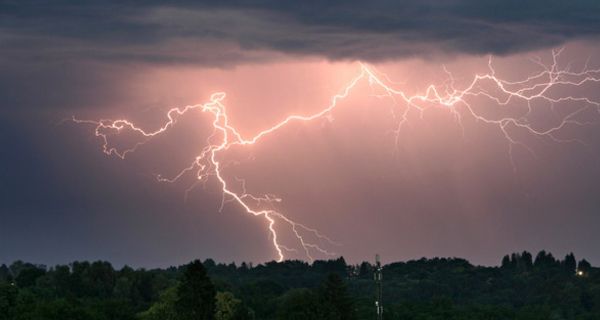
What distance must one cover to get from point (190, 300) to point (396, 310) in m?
69.1

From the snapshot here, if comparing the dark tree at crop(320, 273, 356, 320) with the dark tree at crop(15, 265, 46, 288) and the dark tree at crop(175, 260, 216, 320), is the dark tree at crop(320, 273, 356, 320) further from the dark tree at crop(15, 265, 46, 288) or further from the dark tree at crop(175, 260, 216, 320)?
the dark tree at crop(15, 265, 46, 288)

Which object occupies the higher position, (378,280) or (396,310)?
(396,310)

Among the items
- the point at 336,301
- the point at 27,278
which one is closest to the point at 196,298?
the point at 336,301

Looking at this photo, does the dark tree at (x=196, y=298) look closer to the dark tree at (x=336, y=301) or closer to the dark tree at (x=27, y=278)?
the dark tree at (x=336, y=301)

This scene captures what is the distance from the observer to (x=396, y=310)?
190m

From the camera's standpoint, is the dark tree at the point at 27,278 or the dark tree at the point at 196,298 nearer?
the dark tree at the point at 196,298

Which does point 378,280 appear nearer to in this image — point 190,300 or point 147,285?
point 190,300

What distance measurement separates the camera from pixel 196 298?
124688 millimetres

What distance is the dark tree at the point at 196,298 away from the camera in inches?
4894

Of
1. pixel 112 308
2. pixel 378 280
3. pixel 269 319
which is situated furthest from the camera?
pixel 269 319

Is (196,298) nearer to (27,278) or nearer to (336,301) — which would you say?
(336,301)

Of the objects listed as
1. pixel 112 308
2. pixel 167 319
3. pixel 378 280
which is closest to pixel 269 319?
pixel 112 308

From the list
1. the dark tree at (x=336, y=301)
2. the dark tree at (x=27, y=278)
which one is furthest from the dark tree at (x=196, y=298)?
the dark tree at (x=27, y=278)

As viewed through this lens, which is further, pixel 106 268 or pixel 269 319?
pixel 106 268
